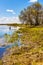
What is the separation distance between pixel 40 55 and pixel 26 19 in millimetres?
A: 48636

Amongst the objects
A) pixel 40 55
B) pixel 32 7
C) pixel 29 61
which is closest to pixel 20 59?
pixel 29 61

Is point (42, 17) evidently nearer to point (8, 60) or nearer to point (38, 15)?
point (38, 15)

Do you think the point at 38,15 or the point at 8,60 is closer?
the point at 8,60

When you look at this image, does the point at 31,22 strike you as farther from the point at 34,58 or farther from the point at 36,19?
the point at 34,58

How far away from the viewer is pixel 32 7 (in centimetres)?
5600

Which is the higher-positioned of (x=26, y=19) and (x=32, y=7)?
(x=32, y=7)

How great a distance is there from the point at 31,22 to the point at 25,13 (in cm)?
351

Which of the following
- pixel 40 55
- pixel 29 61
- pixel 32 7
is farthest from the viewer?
pixel 32 7

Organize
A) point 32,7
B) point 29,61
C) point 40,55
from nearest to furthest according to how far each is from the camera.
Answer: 1. point 29,61
2. point 40,55
3. point 32,7

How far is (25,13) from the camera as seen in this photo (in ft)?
190

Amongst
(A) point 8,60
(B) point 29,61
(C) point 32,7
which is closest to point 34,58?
(B) point 29,61

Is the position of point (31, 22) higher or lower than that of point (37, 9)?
lower

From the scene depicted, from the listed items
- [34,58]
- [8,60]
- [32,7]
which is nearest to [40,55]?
[34,58]

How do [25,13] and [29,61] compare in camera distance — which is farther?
[25,13]
